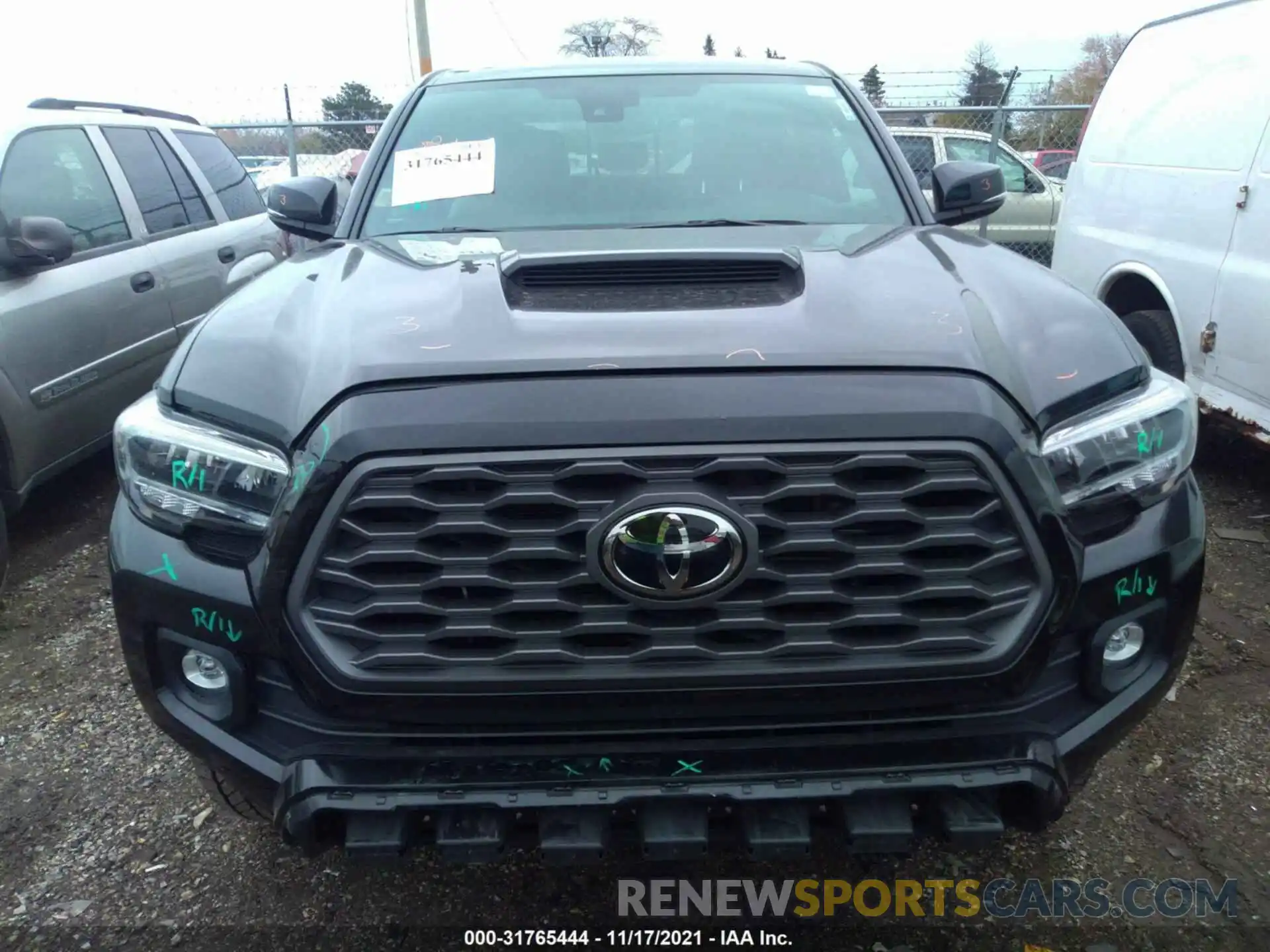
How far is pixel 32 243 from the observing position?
3.66m

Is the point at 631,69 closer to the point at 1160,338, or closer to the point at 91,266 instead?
the point at 91,266

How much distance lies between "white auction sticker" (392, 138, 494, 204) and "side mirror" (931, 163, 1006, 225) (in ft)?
4.57

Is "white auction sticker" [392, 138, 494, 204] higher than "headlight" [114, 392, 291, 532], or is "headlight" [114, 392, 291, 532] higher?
"white auction sticker" [392, 138, 494, 204]

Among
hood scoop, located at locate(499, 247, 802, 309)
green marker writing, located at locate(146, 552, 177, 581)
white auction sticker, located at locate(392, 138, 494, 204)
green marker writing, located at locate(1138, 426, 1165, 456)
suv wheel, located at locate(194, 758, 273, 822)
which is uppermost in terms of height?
white auction sticker, located at locate(392, 138, 494, 204)

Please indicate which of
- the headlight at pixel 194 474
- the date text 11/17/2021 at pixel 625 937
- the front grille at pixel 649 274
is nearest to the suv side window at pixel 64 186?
the headlight at pixel 194 474

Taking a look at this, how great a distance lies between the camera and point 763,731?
1.72 m

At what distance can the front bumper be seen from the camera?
1.64 metres

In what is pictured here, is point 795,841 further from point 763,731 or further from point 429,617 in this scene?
point 429,617

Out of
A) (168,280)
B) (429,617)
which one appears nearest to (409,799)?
(429,617)

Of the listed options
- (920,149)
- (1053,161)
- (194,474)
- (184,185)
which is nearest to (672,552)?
(194,474)

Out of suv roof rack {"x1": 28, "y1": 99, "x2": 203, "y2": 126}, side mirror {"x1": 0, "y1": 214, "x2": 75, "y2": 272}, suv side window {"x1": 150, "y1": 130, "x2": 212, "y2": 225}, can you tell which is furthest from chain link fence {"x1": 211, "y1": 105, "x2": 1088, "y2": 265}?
side mirror {"x1": 0, "y1": 214, "x2": 75, "y2": 272}

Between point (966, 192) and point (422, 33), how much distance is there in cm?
1254

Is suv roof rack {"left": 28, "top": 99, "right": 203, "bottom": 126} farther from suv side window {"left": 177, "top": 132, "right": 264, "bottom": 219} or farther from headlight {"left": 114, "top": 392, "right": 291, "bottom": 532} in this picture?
headlight {"left": 114, "top": 392, "right": 291, "bottom": 532}

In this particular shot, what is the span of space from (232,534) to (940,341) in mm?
1335
